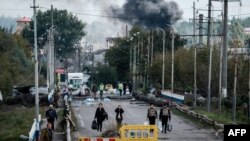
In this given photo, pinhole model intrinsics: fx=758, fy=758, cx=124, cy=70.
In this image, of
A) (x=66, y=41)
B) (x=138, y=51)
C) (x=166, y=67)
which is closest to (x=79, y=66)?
(x=66, y=41)

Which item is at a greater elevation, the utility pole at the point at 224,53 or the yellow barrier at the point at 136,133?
the utility pole at the point at 224,53

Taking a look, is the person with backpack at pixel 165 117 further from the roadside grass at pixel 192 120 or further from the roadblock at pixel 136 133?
the roadblock at pixel 136 133

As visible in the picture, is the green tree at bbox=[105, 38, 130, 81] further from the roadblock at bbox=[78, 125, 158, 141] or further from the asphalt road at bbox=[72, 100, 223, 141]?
the roadblock at bbox=[78, 125, 158, 141]

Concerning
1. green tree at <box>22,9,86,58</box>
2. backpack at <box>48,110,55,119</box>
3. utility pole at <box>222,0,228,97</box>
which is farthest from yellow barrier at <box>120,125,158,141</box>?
green tree at <box>22,9,86,58</box>

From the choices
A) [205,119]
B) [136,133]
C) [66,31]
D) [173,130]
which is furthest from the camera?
[66,31]

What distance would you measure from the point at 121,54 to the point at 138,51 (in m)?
18.8

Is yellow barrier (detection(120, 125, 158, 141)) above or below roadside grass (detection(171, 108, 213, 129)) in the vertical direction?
above

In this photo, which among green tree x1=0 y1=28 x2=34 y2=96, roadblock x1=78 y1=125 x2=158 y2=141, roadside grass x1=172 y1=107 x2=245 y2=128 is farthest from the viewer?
green tree x1=0 y1=28 x2=34 y2=96

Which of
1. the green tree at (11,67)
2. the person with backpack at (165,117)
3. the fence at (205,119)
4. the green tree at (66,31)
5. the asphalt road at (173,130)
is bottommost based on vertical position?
the asphalt road at (173,130)

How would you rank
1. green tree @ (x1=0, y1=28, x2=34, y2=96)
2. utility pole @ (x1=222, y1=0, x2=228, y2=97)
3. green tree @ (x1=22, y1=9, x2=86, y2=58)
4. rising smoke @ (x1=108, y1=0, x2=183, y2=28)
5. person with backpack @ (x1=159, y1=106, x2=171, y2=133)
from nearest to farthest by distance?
person with backpack @ (x1=159, y1=106, x2=171, y2=133) → utility pole @ (x1=222, y1=0, x2=228, y2=97) → green tree @ (x1=0, y1=28, x2=34, y2=96) → rising smoke @ (x1=108, y1=0, x2=183, y2=28) → green tree @ (x1=22, y1=9, x2=86, y2=58)

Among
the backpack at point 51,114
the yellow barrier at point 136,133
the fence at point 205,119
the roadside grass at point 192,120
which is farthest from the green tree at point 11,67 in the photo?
the yellow barrier at point 136,133

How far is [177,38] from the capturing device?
115 metres

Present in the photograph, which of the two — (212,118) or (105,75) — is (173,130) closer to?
(212,118)

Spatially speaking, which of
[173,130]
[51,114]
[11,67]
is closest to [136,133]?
[51,114]
